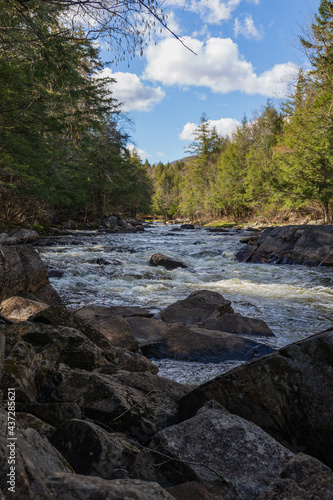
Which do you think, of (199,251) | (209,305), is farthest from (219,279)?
(199,251)

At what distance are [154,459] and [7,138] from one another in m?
14.2

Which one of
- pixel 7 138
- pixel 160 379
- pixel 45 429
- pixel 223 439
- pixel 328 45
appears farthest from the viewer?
pixel 328 45

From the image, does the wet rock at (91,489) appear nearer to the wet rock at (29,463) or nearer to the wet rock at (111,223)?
the wet rock at (29,463)

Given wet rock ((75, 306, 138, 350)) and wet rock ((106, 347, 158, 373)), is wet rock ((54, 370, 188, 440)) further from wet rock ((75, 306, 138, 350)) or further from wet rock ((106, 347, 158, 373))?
wet rock ((75, 306, 138, 350))

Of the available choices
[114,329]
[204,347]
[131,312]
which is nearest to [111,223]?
[131,312]

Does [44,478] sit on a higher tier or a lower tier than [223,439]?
higher

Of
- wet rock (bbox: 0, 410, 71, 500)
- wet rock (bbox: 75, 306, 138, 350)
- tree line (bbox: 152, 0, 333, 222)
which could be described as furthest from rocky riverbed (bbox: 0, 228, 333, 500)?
tree line (bbox: 152, 0, 333, 222)

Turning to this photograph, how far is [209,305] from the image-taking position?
6992 mm

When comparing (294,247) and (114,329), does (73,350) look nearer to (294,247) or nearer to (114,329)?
(114,329)

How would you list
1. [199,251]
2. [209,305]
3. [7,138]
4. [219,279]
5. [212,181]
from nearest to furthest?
1. [209,305]
2. [219,279]
3. [7,138]
4. [199,251]
5. [212,181]

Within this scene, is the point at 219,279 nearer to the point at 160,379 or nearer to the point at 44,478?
the point at 160,379

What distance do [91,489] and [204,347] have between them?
3.99 meters

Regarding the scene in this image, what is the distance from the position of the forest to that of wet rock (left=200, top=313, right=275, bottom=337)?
4346 millimetres

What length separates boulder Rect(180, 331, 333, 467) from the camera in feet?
7.49
